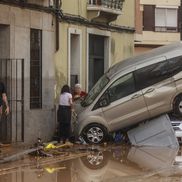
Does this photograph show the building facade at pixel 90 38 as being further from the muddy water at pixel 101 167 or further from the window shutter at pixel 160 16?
the window shutter at pixel 160 16

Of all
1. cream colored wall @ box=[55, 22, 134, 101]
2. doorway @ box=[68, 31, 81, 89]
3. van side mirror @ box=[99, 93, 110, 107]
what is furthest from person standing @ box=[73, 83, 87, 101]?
doorway @ box=[68, 31, 81, 89]

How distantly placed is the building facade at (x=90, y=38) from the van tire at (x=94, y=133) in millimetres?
2220

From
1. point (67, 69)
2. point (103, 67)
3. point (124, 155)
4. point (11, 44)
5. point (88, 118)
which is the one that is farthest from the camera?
point (103, 67)

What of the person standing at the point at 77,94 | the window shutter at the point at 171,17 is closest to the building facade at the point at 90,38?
the person standing at the point at 77,94

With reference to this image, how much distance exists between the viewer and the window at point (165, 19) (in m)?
46.0

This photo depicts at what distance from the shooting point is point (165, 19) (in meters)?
46.2

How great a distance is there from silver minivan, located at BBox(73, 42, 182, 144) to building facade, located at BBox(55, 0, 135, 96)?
225cm

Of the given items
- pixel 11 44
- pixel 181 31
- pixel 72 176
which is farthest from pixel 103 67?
→ pixel 181 31

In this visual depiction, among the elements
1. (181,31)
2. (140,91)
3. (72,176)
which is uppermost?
(181,31)

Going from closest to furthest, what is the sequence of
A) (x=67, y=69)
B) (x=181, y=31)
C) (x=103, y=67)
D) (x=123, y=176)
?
1. (x=123, y=176)
2. (x=67, y=69)
3. (x=103, y=67)
4. (x=181, y=31)

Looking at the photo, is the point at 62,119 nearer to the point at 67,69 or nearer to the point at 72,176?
the point at 67,69

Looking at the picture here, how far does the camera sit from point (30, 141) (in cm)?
1950

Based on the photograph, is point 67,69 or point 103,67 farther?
point 103,67

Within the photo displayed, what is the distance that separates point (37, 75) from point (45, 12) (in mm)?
1917
